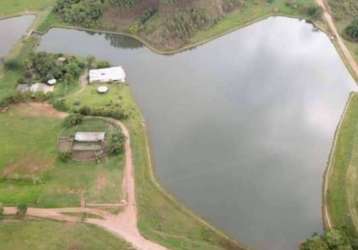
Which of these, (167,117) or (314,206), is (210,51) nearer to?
(167,117)

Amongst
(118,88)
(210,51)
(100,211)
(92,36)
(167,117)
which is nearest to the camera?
(100,211)

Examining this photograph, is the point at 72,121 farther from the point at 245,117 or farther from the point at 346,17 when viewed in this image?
the point at 346,17

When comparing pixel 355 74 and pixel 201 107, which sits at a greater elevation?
pixel 355 74

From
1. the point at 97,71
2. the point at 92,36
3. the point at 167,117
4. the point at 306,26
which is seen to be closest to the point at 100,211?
the point at 167,117

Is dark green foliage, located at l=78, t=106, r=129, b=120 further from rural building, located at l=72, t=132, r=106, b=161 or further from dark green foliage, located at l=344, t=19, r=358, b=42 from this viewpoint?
dark green foliage, located at l=344, t=19, r=358, b=42

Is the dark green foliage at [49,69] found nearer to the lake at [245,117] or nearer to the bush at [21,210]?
the lake at [245,117]

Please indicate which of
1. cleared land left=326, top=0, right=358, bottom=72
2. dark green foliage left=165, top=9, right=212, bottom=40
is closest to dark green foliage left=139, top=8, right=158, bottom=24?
dark green foliage left=165, top=9, right=212, bottom=40
